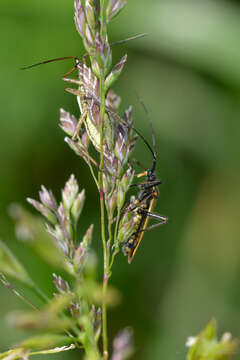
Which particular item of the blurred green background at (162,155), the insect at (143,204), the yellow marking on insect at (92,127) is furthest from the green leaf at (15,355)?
the blurred green background at (162,155)

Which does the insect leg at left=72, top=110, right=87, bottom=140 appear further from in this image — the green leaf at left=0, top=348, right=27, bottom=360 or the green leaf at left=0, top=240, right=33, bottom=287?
the green leaf at left=0, top=348, right=27, bottom=360

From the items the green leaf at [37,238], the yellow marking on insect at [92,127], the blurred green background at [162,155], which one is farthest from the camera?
the blurred green background at [162,155]

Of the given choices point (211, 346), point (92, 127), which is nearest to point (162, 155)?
point (92, 127)

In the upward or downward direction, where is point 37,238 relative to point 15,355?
upward

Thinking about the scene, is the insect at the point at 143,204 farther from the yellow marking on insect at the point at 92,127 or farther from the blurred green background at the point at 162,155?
the blurred green background at the point at 162,155

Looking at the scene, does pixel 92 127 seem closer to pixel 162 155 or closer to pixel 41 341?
pixel 41 341

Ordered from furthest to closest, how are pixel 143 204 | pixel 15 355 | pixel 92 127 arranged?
Result: pixel 143 204 < pixel 92 127 < pixel 15 355

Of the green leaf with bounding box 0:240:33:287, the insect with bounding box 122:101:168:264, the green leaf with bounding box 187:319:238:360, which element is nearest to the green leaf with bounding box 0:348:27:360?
the green leaf with bounding box 0:240:33:287

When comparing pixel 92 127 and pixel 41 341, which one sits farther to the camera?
pixel 92 127

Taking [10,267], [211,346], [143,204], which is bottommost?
[211,346]

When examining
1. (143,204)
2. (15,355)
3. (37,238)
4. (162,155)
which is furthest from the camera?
(162,155)
